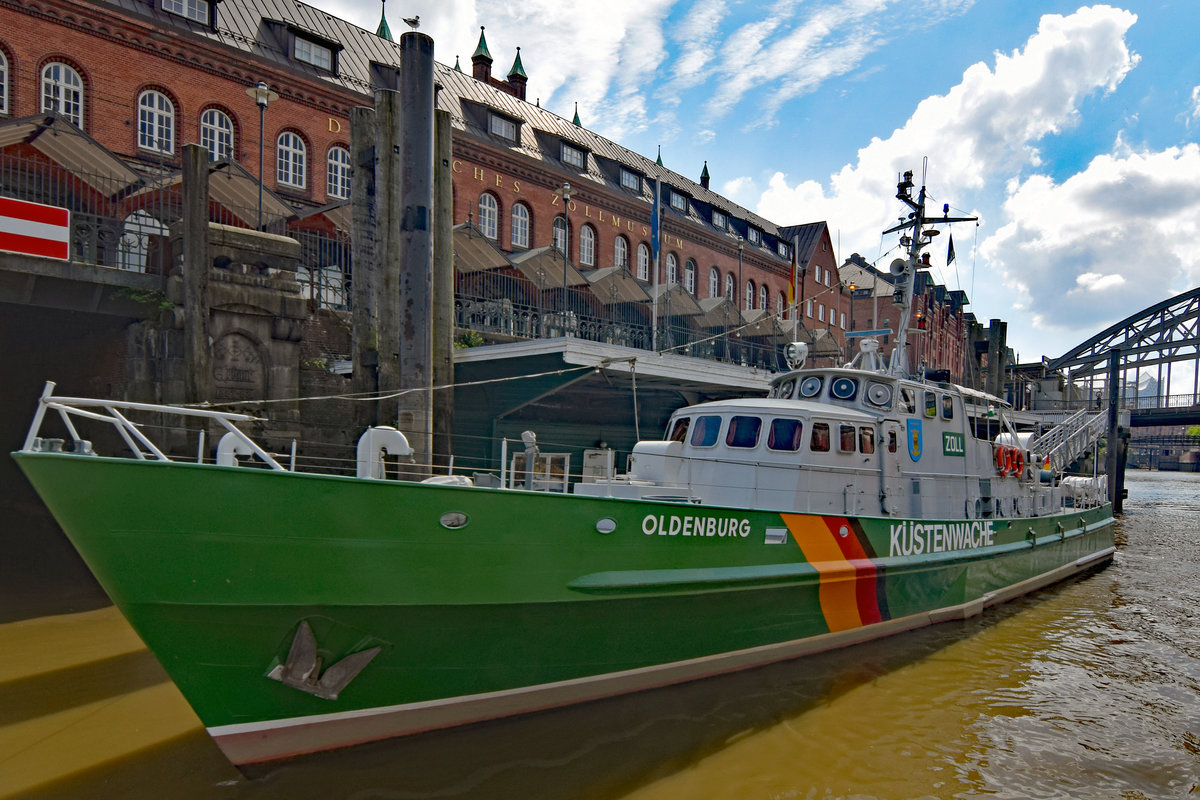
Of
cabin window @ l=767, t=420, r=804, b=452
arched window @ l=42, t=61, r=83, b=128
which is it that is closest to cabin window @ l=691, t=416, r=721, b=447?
cabin window @ l=767, t=420, r=804, b=452

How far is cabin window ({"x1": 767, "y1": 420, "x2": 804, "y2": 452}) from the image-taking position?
955 centimetres

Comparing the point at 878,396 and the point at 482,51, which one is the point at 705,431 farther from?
the point at 482,51

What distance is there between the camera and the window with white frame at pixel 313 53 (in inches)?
978

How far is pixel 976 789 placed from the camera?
626cm

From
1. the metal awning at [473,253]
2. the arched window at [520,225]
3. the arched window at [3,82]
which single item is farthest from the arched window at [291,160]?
the metal awning at [473,253]

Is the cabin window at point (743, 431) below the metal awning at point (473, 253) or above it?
below

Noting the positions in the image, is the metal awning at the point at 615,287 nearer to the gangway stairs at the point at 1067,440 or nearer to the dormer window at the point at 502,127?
the gangway stairs at the point at 1067,440

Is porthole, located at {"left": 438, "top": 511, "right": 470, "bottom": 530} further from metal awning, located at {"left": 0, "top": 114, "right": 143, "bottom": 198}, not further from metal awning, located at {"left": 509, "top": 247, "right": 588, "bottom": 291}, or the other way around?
metal awning, located at {"left": 509, "top": 247, "right": 588, "bottom": 291}

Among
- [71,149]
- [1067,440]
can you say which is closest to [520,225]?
[71,149]

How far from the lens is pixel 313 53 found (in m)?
25.3

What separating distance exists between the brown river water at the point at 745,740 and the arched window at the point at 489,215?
22.3 metres

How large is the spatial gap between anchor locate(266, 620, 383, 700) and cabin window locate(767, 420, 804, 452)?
228 inches

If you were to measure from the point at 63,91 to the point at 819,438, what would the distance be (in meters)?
21.6

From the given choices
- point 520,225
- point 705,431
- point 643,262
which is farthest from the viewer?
point 643,262
